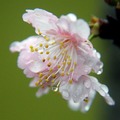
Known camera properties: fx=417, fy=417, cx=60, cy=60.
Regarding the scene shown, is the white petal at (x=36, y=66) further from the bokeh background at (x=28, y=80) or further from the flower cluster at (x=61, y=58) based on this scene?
the bokeh background at (x=28, y=80)

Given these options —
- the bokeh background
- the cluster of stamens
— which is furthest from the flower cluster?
the bokeh background

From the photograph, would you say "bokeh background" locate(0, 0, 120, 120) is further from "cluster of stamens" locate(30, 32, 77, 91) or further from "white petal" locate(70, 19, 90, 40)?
Answer: "white petal" locate(70, 19, 90, 40)

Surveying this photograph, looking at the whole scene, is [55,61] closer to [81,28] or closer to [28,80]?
[81,28]

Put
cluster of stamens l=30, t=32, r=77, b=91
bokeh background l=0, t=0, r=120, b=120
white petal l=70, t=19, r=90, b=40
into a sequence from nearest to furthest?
white petal l=70, t=19, r=90, b=40, cluster of stamens l=30, t=32, r=77, b=91, bokeh background l=0, t=0, r=120, b=120

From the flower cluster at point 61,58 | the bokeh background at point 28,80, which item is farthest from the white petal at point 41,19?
the bokeh background at point 28,80

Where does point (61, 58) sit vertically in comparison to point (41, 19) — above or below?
below

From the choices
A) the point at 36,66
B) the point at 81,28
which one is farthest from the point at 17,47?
the point at 81,28
